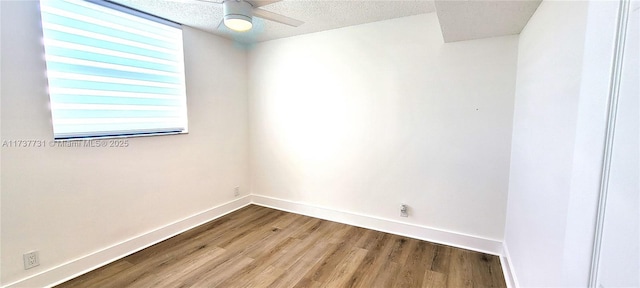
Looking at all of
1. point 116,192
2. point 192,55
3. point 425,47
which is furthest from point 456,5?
point 116,192

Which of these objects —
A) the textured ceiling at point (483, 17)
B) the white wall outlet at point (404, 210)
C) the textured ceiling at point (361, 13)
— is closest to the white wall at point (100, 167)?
the textured ceiling at point (361, 13)

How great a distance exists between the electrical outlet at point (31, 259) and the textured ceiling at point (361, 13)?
211cm

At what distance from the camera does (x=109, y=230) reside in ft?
7.75

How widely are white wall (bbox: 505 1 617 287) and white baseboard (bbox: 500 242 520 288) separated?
0.20 ft

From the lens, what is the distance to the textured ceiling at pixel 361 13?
5.65 ft

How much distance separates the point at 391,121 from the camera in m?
2.82

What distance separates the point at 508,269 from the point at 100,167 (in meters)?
3.51

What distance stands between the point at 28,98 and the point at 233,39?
2.10 m

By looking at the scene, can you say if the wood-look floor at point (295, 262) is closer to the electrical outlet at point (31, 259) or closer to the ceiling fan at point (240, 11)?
the electrical outlet at point (31, 259)

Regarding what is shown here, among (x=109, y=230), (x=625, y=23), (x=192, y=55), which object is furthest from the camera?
(x=192, y=55)

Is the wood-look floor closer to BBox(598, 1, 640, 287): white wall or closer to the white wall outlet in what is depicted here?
the white wall outlet

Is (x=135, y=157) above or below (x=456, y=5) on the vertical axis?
below

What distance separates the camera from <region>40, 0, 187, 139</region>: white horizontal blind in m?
2.04

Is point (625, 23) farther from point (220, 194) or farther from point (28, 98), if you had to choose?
point (220, 194)
